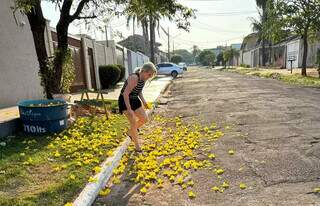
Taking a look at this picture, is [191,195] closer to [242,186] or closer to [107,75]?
[242,186]

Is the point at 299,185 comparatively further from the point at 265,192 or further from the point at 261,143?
the point at 261,143

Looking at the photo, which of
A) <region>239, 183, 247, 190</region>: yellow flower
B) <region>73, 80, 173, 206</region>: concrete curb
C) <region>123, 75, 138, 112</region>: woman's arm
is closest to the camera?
Answer: <region>73, 80, 173, 206</region>: concrete curb

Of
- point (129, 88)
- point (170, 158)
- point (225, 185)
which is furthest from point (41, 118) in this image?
point (225, 185)

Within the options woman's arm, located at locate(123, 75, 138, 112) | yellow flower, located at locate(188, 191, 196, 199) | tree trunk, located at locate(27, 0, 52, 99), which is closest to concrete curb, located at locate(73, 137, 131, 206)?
woman's arm, located at locate(123, 75, 138, 112)

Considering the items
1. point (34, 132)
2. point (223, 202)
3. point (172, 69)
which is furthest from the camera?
point (172, 69)

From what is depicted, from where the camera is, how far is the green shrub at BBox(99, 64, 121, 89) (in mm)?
22453

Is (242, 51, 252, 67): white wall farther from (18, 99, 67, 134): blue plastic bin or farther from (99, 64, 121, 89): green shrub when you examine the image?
(18, 99, 67, 134): blue plastic bin

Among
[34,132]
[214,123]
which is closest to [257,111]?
[214,123]

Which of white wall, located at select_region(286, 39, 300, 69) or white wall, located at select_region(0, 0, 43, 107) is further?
white wall, located at select_region(286, 39, 300, 69)

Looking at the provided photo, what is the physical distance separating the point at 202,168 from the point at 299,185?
1.56 metres

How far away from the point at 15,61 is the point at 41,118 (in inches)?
208

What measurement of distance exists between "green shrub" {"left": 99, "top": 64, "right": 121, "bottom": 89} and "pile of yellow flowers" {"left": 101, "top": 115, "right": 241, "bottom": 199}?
521 inches

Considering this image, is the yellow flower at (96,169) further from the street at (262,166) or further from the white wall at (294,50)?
the white wall at (294,50)

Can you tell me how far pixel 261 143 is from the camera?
7.03 metres
